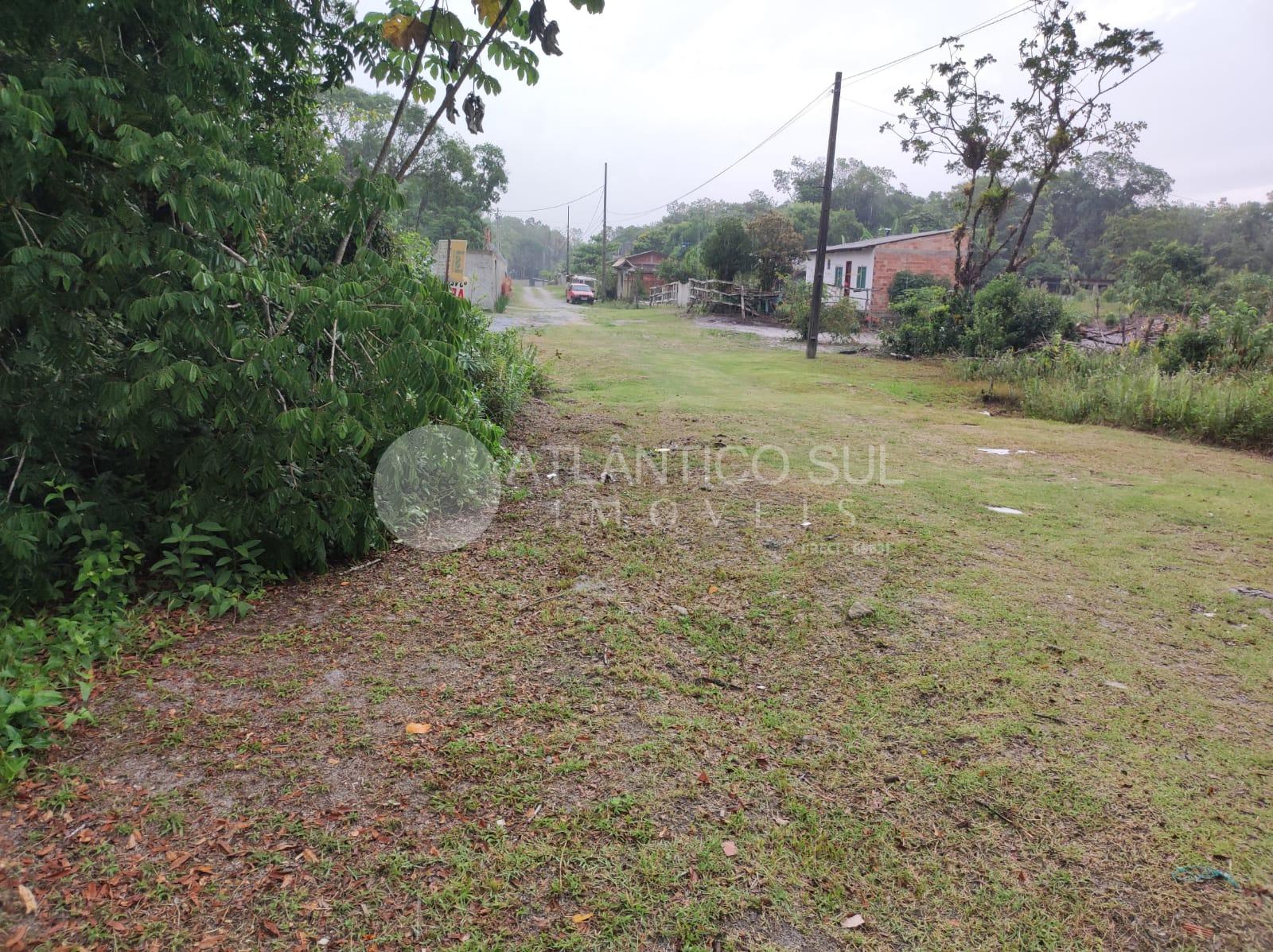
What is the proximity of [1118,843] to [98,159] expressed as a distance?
454 cm

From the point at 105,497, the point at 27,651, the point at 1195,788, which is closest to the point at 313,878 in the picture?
the point at 27,651

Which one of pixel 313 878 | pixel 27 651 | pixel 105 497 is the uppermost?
pixel 105 497

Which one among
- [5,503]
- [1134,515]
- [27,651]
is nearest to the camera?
[27,651]

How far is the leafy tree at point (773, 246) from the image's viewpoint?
28.8m

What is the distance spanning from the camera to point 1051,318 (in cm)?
1418

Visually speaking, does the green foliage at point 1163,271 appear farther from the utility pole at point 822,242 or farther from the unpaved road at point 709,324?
the utility pole at point 822,242

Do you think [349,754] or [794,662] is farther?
[794,662]

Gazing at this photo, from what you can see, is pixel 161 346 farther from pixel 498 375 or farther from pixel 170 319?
pixel 498 375

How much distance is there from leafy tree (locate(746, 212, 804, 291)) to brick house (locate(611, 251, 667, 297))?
11386 millimetres

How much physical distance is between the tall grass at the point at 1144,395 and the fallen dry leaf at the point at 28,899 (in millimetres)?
10296

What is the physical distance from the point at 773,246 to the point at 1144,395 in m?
21.4

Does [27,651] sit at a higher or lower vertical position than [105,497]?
lower

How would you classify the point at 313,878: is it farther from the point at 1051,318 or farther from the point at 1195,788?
the point at 1051,318

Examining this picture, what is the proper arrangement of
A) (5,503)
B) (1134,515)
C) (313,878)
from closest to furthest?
1. (313,878)
2. (5,503)
3. (1134,515)
